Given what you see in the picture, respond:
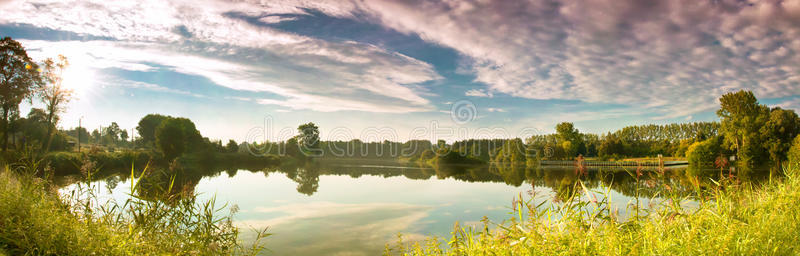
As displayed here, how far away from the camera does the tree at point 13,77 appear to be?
20327 millimetres

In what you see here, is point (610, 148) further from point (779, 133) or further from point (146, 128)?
point (146, 128)

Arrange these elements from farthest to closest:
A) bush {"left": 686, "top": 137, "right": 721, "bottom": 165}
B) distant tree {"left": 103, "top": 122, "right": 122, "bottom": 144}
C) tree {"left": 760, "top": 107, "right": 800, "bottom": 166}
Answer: distant tree {"left": 103, "top": 122, "right": 122, "bottom": 144}
bush {"left": 686, "top": 137, "right": 721, "bottom": 165}
tree {"left": 760, "top": 107, "right": 800, "bottom": 166}

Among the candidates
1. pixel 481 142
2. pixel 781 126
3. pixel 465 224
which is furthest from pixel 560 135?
pixel 465 224

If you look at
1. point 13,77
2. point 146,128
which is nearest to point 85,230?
point 13,77

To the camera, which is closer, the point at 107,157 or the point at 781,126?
the point at 107,157

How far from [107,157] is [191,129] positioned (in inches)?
859

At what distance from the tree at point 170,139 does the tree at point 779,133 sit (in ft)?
216

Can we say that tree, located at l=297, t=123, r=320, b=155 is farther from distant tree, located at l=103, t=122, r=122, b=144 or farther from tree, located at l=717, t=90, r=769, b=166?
tree, located at l=717, t=90, r=769, b=166

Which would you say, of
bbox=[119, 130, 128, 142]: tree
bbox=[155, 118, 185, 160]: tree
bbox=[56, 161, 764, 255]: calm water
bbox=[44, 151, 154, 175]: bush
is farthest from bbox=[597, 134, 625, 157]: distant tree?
bbox=[119, 130, 128, 142]: tree

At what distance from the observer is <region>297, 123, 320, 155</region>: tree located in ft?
182

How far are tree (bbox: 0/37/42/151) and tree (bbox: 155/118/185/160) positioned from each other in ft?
64.8

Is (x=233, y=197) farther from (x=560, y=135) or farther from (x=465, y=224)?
(x=560, y=135)

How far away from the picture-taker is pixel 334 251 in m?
7.58

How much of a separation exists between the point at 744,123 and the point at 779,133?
9.68 ft
